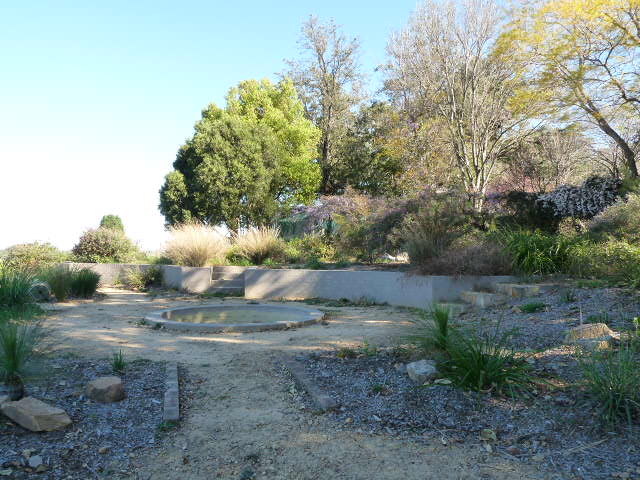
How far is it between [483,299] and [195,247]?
22.9ft

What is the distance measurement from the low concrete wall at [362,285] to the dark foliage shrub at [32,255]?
631 cm

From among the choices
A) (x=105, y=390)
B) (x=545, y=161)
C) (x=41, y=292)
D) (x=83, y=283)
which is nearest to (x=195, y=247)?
(x=83, y=283)

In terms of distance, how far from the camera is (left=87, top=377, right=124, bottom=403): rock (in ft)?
11.1

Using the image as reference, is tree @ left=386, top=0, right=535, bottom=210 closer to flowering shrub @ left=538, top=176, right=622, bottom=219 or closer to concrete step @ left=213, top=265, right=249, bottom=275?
flowering shrub @ left=538, top=176, right=622, bottom=219

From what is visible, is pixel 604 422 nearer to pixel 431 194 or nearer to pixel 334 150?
pixel 431 194

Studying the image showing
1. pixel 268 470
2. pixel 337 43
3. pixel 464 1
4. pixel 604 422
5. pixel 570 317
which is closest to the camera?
pixel 268 470

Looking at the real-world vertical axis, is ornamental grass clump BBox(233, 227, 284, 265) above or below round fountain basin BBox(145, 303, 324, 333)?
above

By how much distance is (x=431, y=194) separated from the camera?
9.48 metres

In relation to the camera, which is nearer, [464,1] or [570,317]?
[570,317]

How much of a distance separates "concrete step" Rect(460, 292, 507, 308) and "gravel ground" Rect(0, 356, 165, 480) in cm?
429

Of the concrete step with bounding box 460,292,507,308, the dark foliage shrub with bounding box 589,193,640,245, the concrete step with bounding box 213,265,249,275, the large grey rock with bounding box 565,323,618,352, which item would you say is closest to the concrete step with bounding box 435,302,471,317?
the concrete step with bounding box 460,292,507,308

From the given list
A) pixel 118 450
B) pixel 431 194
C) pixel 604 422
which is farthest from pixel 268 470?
pixel 431 194

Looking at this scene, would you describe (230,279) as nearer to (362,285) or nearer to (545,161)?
(362,285)

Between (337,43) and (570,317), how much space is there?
2099cm
